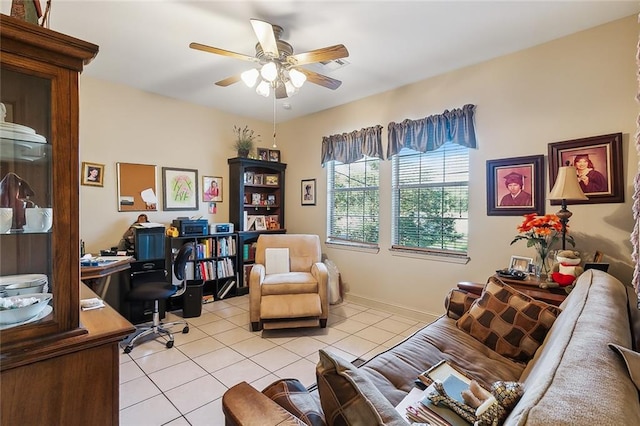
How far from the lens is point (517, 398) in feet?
2.87

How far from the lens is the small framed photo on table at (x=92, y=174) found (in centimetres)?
334

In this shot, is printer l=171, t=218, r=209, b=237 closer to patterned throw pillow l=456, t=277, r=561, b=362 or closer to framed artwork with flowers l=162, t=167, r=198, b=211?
framed artwork with flowers l=162, t=167, r=198, b=211

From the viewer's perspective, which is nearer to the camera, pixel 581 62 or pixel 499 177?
pixel 581 62

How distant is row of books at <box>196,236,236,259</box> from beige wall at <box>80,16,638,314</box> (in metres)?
0.48

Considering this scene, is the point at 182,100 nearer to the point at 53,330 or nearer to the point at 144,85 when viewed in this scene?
the point at 144,85

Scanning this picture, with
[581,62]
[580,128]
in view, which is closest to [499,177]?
[580,128]

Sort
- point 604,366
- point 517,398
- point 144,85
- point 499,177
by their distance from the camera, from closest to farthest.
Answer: point 604,366 → point 517,398 → point 499,177 → point 144,85

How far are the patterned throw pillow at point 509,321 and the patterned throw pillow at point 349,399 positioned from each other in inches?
51.6

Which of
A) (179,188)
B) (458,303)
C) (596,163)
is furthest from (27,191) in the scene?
(596,163)

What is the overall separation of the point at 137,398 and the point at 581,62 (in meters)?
4.30

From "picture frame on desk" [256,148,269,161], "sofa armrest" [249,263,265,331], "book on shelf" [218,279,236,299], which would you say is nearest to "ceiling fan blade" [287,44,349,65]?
"sofa armrest" [249,263,265,331]

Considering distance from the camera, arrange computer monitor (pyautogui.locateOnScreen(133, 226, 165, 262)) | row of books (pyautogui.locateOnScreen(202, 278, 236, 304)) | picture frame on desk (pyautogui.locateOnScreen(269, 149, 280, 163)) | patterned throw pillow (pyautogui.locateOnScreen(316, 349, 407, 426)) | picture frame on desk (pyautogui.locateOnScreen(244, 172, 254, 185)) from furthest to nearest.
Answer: picture frame on desk (pyautogui.locateOnScreen(269, 149, 280, 163))
picture frame on desk (pyautogui.locateOnScreen(244, 172, 254, 185))
row of books (pyautogui.locateOnScreen(202, 278, 236, 304))
computer monitor (pyautogui.locateOnScreen(133, 226, 165, 262))
patterned throw pillow (pyautogui.locateOnScreen(316, 349, 407, 426))

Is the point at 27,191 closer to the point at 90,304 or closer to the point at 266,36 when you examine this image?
the point at 90,304

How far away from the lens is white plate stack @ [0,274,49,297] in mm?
1011
